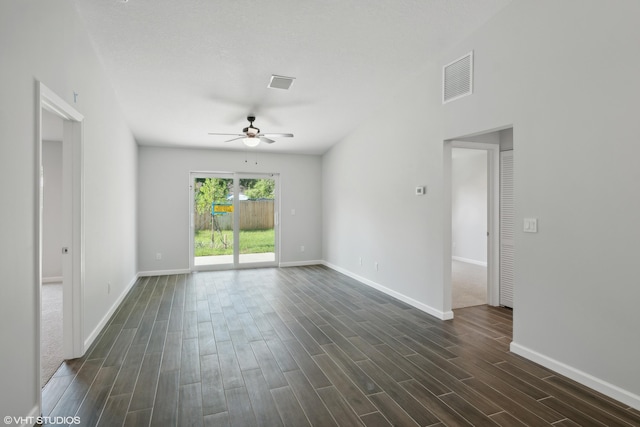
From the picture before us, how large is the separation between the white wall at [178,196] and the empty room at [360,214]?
0.75 metres

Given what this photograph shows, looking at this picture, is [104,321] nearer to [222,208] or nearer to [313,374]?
[313,374]

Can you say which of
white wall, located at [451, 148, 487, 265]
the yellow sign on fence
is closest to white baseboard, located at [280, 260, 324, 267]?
the yellow sign on fence

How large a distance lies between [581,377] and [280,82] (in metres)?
4.27

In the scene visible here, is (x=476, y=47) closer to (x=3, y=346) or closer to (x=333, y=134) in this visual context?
(x=333, y=134)

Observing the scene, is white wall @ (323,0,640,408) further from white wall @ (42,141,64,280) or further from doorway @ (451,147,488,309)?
white wall @ (42,141,64,280)

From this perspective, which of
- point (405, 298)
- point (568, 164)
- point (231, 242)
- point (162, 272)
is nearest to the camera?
point (568, 164)

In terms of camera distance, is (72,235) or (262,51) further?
(262,51)

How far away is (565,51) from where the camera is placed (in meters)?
2.80

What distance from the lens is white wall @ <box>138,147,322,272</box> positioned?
22.5ft

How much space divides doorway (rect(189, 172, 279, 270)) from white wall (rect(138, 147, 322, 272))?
0.16 m

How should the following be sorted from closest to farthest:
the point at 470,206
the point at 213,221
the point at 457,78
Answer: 1. the point at 457,78
2. the point at 213,221
3. the point at 470,206

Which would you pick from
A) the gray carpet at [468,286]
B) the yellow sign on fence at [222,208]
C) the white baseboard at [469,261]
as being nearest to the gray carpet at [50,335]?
A: the yellow sign on fence at [222,208]

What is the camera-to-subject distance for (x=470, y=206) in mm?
8672

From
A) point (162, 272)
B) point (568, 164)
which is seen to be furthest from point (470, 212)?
point (162, 272)
